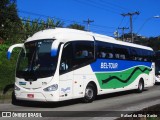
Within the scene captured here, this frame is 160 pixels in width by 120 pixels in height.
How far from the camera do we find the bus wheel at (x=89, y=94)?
1702 cm

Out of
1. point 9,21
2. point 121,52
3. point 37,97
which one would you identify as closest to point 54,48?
point 37,97

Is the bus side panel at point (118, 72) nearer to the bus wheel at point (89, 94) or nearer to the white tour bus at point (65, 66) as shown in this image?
the white tour bus at point (65, 66)

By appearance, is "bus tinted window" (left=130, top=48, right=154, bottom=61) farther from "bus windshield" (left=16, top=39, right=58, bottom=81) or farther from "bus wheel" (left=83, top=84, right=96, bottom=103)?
"bus windshield" (left=16, top=39, right=58, bottom=81)

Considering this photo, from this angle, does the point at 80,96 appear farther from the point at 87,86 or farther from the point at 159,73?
the point at 159,73

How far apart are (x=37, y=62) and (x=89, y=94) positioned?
3.38m

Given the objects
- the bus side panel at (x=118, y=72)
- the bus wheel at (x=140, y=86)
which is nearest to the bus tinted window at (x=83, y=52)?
the bus side panel at (x=118, y=72)

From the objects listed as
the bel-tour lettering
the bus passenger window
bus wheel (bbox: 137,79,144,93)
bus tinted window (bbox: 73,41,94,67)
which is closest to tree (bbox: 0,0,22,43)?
bus wheel (bbox: 137,79,144,93)

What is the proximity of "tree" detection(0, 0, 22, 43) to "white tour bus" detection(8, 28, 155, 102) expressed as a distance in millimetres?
26870

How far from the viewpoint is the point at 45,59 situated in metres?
15.0

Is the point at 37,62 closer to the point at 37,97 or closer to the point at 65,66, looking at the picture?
the point at 65,66

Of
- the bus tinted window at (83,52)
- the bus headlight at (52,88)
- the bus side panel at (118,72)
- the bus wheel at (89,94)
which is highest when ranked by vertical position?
the bus tinted window at (83,52)

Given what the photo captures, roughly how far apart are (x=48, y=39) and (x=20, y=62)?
5.17 ft

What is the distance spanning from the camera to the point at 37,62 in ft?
49.6

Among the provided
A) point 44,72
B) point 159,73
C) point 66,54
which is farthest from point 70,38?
point 159,73
